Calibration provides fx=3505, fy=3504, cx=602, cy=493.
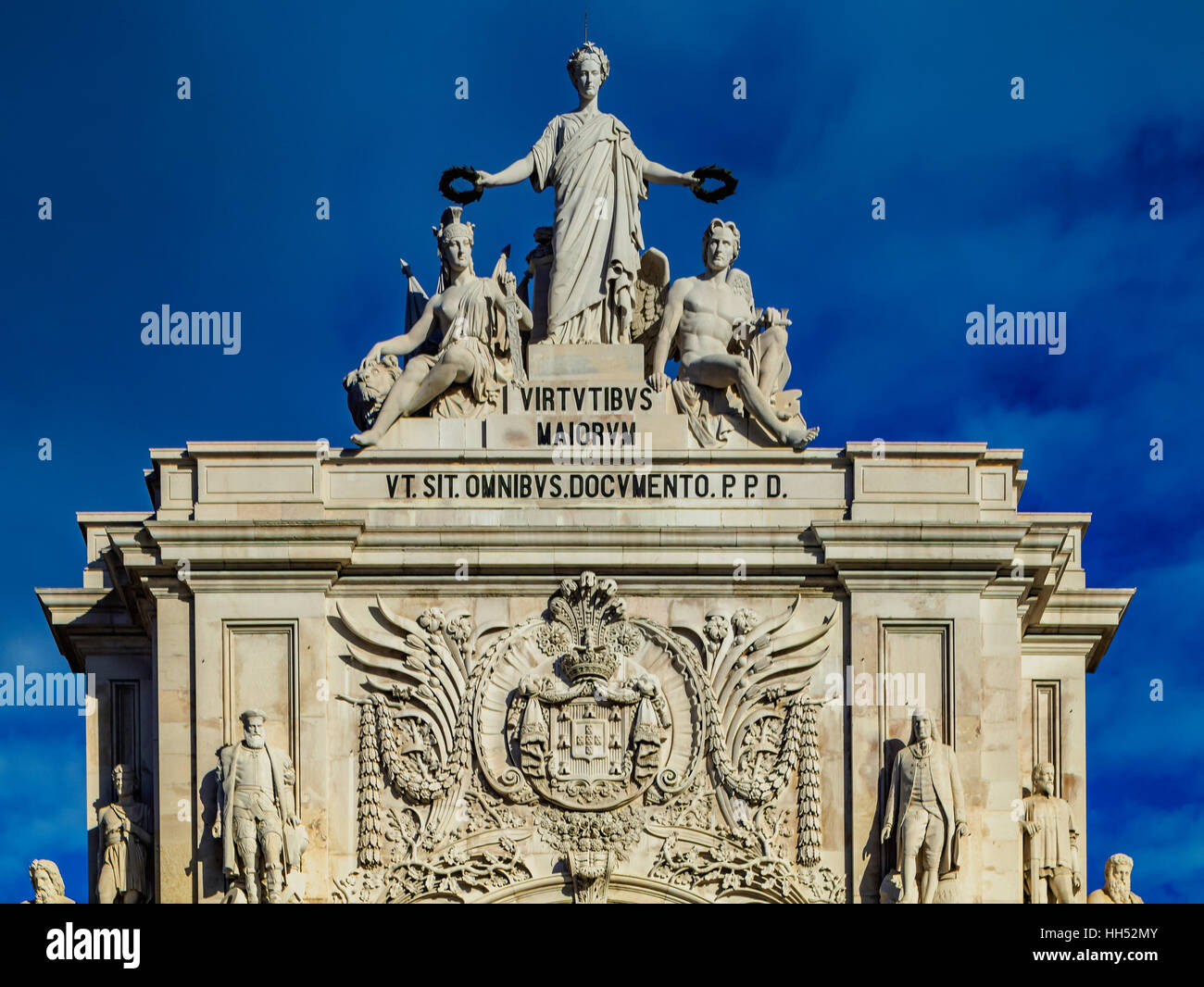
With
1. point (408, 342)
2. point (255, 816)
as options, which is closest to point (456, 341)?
point (408, 342)

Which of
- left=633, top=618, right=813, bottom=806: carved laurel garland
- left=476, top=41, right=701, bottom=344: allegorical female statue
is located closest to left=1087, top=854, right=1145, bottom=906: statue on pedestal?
left=633, top=618, right=813, bottom=806: carved laurel garland

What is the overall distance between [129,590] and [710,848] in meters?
7.98

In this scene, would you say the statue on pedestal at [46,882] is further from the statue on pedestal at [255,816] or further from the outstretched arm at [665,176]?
the outstretched arm at [665,176]

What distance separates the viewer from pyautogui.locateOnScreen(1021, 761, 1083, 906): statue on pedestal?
43688mm

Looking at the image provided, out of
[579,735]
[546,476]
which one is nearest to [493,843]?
[579,735]

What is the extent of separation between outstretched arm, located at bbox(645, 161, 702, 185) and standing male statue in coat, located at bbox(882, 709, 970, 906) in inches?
339

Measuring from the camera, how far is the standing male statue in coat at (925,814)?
1629 inches

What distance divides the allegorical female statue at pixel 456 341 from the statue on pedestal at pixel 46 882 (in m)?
6.40

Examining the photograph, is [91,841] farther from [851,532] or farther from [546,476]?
[851,532]

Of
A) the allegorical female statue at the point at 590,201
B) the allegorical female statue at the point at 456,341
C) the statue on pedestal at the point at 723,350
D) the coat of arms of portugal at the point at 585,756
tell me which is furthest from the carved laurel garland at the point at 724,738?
the allegorical female statue at the point at 590,201

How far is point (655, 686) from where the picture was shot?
139ft
